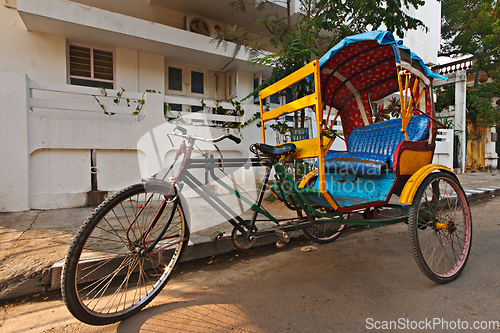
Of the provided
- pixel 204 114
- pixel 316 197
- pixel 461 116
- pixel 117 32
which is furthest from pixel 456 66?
pixel 316 197

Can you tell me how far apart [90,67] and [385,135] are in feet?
24.2

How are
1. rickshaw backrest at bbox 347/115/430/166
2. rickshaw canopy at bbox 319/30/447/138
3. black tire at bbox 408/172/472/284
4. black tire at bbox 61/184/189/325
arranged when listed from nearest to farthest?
black tire at bbox 61/184/189/325 < black tire at bbox 408/172/472/284 < rickshaw canopy at bbox 319/30/447/138 < rickshaw backrest at bbox 347/115/430/166

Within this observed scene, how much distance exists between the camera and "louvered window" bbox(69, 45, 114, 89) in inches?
275

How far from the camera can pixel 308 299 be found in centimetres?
210

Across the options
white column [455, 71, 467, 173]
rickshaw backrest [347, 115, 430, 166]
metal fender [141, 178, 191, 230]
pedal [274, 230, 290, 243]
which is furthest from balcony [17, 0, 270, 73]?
white column [455, 71, 467, 173]

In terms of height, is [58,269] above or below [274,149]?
below

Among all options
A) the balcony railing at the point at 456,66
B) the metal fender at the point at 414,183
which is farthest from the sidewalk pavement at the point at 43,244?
the balcony railing at the point at 456,66

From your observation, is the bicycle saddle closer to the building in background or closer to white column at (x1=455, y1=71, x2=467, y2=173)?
the building in background

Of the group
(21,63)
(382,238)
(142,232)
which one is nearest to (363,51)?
(382,238)

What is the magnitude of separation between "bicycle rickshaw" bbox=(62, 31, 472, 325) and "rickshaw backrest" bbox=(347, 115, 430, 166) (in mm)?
13

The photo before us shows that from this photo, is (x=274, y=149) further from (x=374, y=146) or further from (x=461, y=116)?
(x=461, y=116)

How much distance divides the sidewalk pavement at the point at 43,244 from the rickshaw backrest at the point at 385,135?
172cm

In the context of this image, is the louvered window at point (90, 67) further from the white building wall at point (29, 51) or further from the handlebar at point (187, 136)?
the handlebar at point (187, 136)

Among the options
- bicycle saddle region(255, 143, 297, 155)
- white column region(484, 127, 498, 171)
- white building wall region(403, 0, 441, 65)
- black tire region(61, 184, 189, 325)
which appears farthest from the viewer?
white column region(484, 127, 498, 171)
